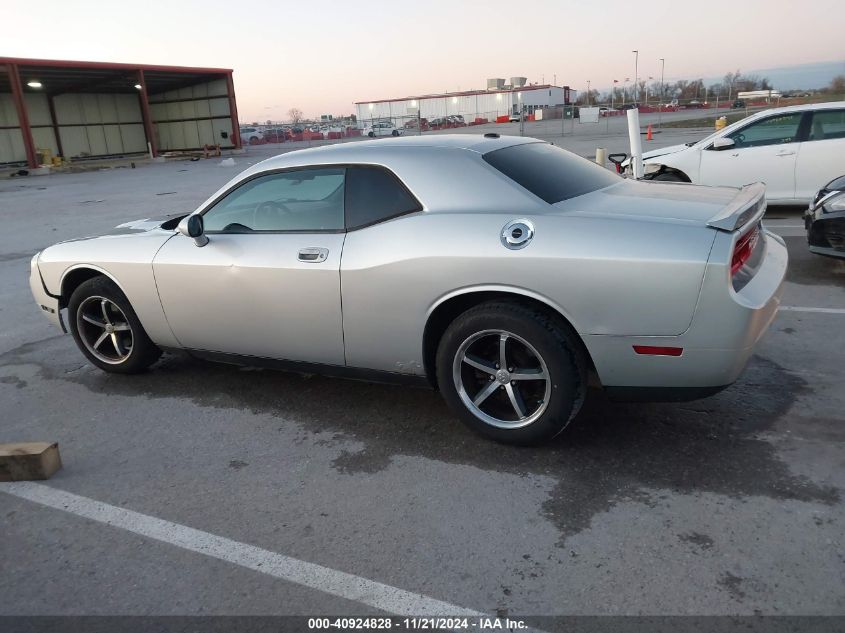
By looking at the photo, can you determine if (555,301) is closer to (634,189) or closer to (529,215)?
(529,215)

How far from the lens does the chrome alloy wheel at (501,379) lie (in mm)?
3270

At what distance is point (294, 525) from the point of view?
2.86 meters

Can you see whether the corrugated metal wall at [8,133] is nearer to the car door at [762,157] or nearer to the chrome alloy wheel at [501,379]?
the car door at [762,157]

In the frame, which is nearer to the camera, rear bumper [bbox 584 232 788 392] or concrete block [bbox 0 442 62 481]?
rear bumper [bbox 584 232 788 392]

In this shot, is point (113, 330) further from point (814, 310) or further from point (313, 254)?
point (814, 310)

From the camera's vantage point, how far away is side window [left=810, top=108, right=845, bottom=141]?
8.88 m

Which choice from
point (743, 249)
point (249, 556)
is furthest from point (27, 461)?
point (743, 249)

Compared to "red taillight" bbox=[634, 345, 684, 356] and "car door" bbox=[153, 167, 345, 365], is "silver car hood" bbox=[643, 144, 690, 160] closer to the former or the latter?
"car door" bbox=[153, 167, 345, 365]

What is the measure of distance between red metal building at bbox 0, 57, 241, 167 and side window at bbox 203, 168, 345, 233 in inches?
1466

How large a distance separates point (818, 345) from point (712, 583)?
2.93m

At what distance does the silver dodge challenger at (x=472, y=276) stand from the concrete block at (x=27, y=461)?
3.83ft

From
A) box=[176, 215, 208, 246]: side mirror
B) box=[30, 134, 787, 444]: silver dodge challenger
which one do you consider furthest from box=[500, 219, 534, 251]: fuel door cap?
box=[176, 215, 208, 246]: side mirror

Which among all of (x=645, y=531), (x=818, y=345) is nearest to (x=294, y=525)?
(x=645, y=531)

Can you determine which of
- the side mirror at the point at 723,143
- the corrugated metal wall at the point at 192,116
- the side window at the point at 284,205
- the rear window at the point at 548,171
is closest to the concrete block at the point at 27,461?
the side window at the point at 284,205
